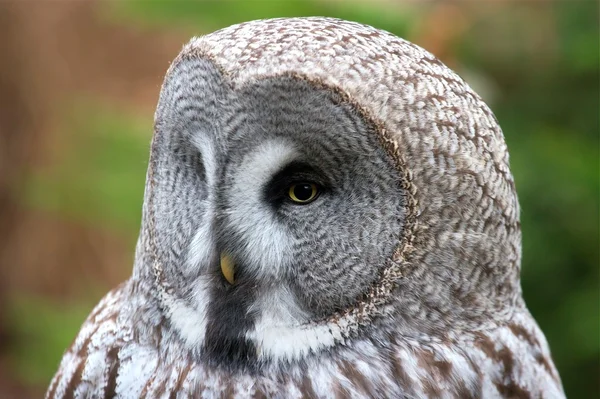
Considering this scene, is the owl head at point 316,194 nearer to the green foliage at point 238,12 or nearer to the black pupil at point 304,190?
the black pupil at point 304,190

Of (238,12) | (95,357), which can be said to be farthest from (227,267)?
(238,12)

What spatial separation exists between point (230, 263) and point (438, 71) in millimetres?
486

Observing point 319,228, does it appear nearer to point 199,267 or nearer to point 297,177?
Result: point 297,177

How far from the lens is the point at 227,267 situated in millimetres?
1287

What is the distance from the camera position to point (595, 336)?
7.47 ft

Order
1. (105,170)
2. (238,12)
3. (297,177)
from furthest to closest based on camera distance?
(105,170) < (238,12) < (297,177)

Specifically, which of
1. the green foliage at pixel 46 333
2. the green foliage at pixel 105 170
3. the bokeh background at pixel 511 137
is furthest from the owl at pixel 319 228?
the green foliage at pixel 46 333

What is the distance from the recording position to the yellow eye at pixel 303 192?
1.24 metres

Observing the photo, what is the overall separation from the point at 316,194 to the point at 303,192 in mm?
21

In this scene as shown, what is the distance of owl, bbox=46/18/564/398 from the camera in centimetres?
121

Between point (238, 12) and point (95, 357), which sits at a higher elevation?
point (238, 12)

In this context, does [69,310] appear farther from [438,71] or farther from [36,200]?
[438,71]

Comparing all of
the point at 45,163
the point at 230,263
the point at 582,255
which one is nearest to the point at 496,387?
the point at 230,263

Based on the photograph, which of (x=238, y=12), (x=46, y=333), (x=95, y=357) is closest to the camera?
(x=95, y=357)
